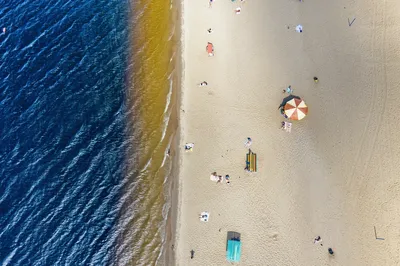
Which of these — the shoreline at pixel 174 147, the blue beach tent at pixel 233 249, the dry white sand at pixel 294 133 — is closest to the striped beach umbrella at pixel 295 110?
the dry white sand at pixel 294 133

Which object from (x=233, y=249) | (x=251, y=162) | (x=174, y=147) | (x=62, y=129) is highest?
(x=62, y=129)

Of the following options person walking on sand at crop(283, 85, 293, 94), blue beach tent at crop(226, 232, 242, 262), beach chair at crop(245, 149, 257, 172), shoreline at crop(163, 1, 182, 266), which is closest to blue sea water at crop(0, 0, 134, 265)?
shoreline at crop(163, 1, 182, 266)

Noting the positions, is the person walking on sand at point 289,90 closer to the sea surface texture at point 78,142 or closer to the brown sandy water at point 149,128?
the brown sandy water at point 149,128

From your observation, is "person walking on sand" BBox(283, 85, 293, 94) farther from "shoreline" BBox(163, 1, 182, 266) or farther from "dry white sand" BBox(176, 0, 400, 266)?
"shoreline" BBox(163, 1, 182, 266)

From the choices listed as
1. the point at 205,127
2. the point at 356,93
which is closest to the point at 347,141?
the point at 356,93

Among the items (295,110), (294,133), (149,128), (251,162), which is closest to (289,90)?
(295,110)

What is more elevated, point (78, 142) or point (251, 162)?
point (78, 142)

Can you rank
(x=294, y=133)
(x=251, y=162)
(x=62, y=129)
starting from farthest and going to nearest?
1. (x=62, y=129)
2. (x=294, y=133)
3. (x=251, y=162)

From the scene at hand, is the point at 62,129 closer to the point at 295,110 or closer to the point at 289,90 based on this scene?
the point at 295,110
